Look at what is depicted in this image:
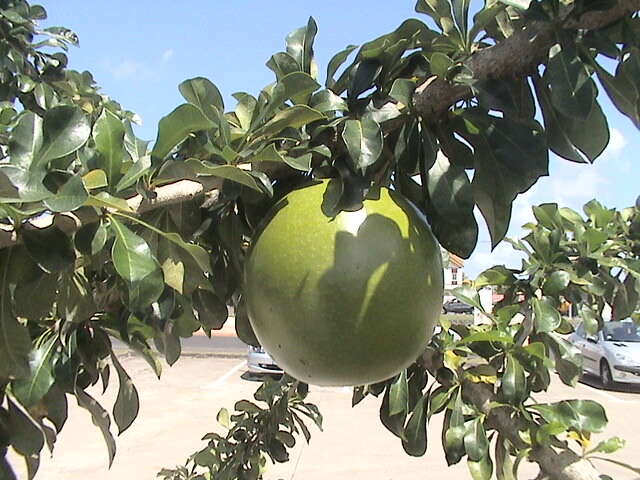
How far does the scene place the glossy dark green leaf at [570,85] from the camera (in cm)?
55

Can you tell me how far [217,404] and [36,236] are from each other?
5838mm

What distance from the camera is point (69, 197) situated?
47cm

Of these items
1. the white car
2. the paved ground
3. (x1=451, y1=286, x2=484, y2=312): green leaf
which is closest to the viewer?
(x1=451, y1=286, x2=484, y2=312): green leaf

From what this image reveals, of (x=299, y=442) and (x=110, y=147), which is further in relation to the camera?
(x=299, y=442)

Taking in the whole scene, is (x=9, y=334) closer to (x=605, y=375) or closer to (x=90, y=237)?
(x=90, y=237)

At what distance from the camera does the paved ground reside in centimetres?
408

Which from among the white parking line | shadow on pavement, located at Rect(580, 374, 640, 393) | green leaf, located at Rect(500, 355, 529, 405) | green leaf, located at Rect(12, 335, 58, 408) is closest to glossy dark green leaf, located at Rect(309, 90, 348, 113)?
green leaf, located at Rect(12, 335, 58, 408)

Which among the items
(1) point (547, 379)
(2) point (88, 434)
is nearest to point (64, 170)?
(1) point (547, 379)

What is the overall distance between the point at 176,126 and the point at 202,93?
77 millimetres

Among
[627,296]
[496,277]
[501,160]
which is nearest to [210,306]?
[501,160]

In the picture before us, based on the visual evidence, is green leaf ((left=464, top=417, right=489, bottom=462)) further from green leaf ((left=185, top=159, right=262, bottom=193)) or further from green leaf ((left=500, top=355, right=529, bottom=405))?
green leaf ((left=185, top=159, right=262, bottom=193))

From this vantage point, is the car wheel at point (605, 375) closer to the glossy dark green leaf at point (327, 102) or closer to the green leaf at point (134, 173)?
the glossy dark green leaf at point (327, 102)

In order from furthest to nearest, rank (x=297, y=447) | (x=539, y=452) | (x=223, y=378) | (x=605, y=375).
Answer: (x=223, y=378)
(x=605, y=375)
(x=297, y=447)
(x=539, y=452)

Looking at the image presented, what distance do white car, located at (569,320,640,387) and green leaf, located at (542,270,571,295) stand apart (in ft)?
19.0
